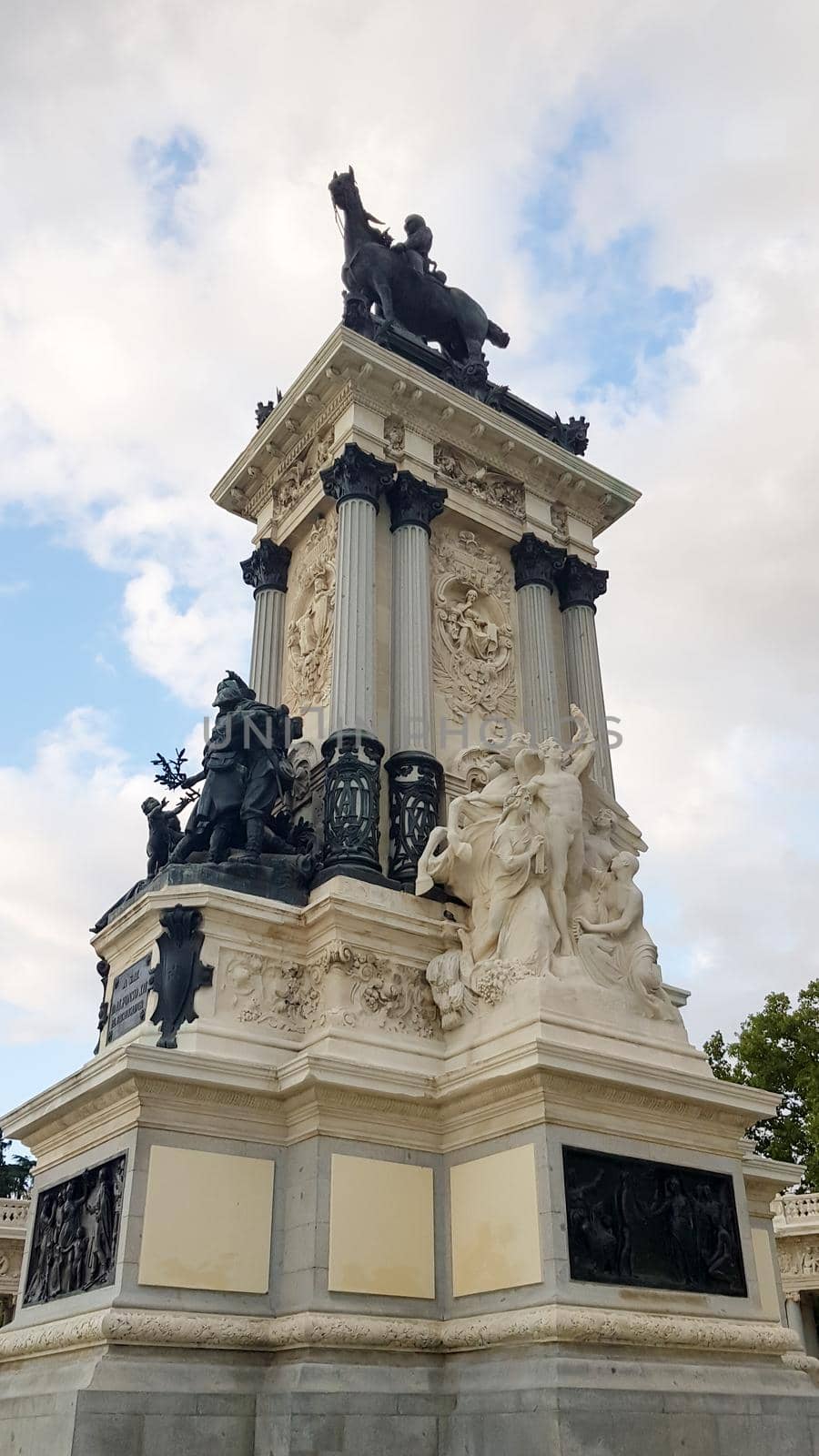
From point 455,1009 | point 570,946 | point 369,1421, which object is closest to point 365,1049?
point 455,1009

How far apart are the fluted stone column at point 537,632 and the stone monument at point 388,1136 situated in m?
1.27

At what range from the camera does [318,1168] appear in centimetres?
1099

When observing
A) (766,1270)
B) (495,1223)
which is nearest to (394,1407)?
(495,1223)

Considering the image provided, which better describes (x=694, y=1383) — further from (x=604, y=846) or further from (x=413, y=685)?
(x=413, y=685)

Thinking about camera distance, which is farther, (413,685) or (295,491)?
(295,491)

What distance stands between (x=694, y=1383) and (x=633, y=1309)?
2.43ft

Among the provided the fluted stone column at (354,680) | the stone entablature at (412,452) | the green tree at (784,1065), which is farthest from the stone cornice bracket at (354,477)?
the green tree at (784,1065)

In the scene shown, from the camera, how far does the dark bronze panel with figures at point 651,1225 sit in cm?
1058

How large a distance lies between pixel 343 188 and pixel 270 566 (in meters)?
6.68

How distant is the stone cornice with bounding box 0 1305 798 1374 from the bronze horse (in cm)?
1452

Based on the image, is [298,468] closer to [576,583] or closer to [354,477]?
[354,477]

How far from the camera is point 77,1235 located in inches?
438

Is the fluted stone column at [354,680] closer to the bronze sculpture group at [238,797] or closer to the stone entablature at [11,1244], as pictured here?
the bronze sculpture group at [238,797]

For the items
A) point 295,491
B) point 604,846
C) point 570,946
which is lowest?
point 570,946
